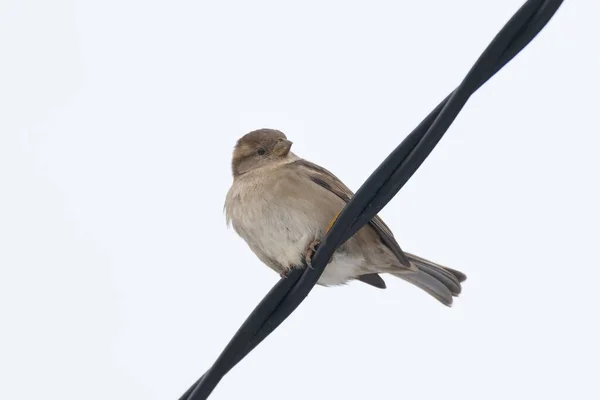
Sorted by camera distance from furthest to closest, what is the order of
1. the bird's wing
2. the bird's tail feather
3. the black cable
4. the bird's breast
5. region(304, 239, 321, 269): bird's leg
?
1. the bird's tail feather
2. the bird's wing
3. the bird's breast
4. region(304, 239, 321, 269): bird's leg
5. the black cable

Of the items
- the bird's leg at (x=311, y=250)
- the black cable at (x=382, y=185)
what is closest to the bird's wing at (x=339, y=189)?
the bird's leg at (x=311, y=250)

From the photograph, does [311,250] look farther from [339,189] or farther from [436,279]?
[436,279]

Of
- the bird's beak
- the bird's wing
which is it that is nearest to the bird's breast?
the bird's wing

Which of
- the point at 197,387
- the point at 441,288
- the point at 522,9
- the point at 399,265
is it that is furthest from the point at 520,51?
the point at 441,288

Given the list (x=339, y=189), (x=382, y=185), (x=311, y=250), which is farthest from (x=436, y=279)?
(x=382, y=185)

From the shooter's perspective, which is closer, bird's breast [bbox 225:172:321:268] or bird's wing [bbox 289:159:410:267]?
bird's breast [bbox 225:172:321:268]

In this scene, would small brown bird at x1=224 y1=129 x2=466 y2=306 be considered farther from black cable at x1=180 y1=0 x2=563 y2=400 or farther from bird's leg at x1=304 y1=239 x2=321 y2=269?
black cable at x1=180 y1=0 x2=563 y2=400

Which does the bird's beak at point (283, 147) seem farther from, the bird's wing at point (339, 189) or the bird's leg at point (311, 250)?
the bird's leg at point (311, 250)
